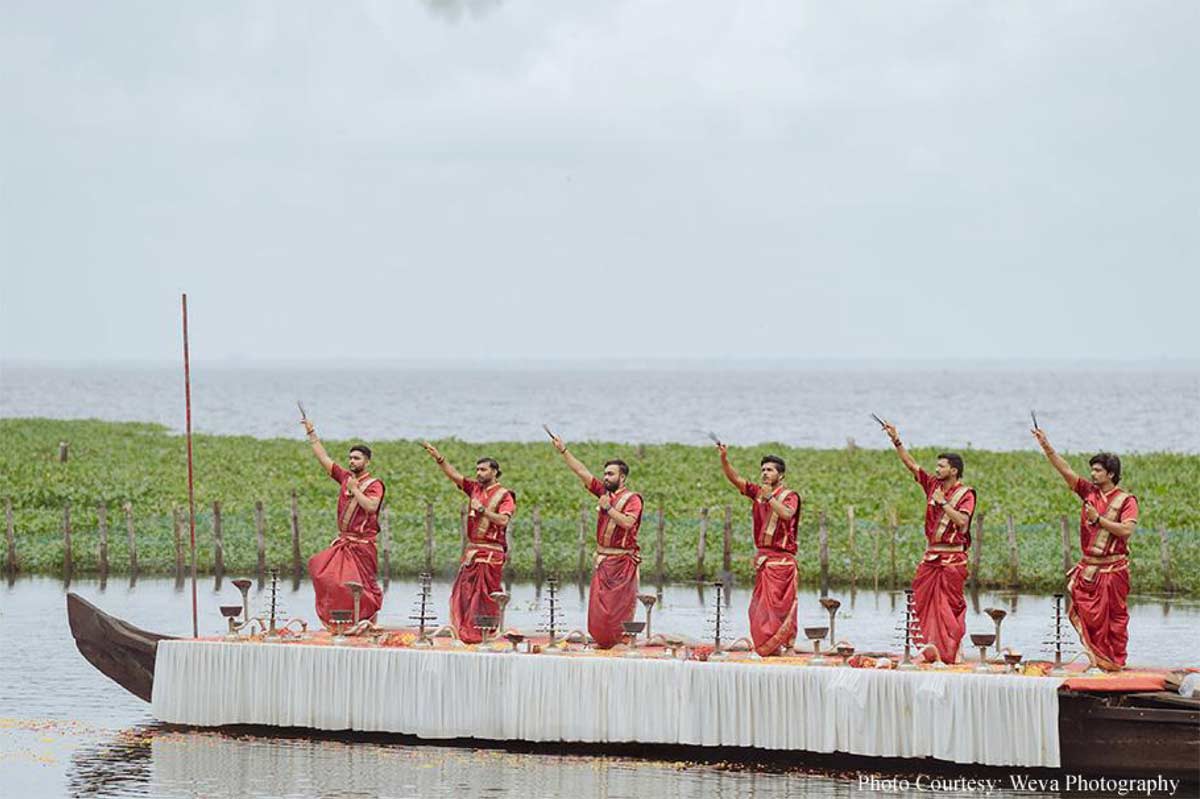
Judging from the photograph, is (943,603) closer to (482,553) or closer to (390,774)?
(482,553)

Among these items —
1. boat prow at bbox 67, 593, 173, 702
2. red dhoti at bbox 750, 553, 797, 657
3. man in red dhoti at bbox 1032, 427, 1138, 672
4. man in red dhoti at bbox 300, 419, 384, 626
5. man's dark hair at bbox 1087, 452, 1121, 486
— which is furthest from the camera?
man in red dhoti at bbox 300, 419, 384, 626

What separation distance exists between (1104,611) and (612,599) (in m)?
4.47

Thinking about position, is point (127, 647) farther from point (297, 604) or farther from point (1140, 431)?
point (1140, 431)

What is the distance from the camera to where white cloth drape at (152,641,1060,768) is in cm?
1686

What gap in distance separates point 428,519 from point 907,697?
1597 cm

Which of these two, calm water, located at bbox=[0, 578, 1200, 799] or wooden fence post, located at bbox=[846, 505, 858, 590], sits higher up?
wooden fence post, located at bbox=[846, 505, 858, 590]

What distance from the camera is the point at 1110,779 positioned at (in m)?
16.8

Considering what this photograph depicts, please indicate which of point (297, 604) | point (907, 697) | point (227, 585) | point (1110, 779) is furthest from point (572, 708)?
point (227, 585)

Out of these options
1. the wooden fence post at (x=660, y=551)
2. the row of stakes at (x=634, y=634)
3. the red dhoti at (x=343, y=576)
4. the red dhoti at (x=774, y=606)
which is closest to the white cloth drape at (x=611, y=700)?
the row of stakes at (x=634, y=634)

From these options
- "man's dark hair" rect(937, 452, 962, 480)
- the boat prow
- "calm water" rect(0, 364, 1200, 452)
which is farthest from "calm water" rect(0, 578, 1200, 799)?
"calm water" rect(0, 364, 1200, 452)

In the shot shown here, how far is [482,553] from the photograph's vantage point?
19.6 metres

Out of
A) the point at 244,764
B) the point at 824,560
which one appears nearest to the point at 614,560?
the point at 244,764

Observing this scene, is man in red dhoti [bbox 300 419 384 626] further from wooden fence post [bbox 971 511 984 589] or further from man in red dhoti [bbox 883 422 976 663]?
wooden fence post [bbox 971 511 984 589]

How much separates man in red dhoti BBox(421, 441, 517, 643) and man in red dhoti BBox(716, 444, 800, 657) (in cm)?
231
